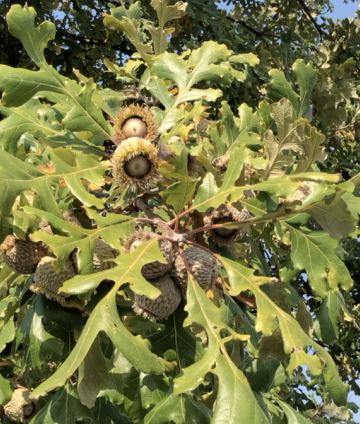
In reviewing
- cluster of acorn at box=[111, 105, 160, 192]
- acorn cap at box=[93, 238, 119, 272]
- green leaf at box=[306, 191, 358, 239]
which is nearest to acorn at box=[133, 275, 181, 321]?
acorn cap at box=[93, 238, 119, 272]

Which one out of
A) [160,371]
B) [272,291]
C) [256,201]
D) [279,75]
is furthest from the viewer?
[272,291]

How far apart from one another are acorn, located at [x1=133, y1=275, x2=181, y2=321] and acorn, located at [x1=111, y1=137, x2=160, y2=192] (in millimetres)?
272

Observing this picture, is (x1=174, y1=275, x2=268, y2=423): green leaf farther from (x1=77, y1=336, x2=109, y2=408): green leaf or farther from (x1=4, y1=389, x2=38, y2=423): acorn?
(x1=4, y1=389, x2=38, y2=423): acorn

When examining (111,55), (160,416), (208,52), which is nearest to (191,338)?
(160,416)

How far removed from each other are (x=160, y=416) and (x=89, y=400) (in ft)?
0.65

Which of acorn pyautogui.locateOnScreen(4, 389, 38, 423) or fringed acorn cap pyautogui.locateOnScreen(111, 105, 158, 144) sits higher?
fringed acorn cap pyautogui.locateOnScreen(111, 105, 158, 144)

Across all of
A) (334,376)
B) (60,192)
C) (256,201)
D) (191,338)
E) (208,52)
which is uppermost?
(208,52)

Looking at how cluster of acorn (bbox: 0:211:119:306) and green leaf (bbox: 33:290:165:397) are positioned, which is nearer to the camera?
green leaf (bbox: 33:290:165:397)

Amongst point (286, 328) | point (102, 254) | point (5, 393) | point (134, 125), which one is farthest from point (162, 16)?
point (5, 393)

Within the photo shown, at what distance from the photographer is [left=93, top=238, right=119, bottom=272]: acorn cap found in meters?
1.41

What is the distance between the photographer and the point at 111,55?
4766 mm

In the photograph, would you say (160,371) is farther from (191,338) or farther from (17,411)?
(17,411)

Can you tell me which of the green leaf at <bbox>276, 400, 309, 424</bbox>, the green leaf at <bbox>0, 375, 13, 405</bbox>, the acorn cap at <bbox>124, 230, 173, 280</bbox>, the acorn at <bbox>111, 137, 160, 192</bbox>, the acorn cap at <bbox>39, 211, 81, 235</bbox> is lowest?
the green leaf at <bbox>276, 400, 309, 424</bbox>

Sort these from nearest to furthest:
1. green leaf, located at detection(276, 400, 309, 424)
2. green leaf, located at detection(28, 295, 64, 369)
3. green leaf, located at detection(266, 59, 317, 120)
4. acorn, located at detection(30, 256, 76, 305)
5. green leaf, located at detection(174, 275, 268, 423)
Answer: green leaf, located at detection(174, 275, 268, 423) < acorn, located at detection(30, 256, 76, 305) < green leaf, located at detection(28, 295, 64, 369) < green leaf, located at detection(266, 59, 317, 120) < green leaf, located at detection(276, 400, 309, 424)
